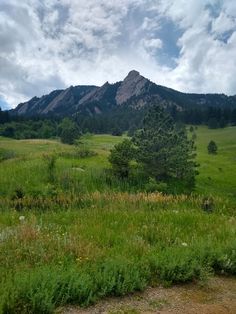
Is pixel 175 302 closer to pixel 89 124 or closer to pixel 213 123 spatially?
pixel 213 123

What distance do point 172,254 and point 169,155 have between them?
43.0m

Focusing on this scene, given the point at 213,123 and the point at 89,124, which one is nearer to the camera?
the point at 213,123

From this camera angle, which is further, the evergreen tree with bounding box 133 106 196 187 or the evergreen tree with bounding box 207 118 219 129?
the evergreen tree with bounding box 207 118 219 129

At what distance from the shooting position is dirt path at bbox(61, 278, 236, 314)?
6.22 meters

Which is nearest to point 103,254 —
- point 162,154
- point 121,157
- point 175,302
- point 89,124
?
point 175,302

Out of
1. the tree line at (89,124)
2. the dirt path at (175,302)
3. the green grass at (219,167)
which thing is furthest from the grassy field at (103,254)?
the tree line at (89,124)

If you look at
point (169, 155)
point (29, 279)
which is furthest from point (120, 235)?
point (169, 155)

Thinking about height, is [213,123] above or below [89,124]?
below

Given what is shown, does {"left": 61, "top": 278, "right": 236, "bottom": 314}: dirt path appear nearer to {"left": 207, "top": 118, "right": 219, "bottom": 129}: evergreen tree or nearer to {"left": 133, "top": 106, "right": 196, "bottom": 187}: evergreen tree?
{"left": 133, "top": 106, "right": 196, "bottom": 187}: evergreen tree

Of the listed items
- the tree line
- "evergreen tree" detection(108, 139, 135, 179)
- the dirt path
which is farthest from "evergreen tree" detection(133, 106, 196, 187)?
the tree line

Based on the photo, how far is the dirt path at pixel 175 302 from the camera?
6219 millimetres

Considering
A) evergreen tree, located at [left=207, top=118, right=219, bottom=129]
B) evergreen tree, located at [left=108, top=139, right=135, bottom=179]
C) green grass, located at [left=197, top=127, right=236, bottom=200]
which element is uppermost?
evergreen tree, located at [left=207, top=118, right=219, bottom=129]

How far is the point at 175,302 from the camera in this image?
6680 millimetres

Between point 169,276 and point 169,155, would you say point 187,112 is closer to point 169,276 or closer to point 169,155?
point 169,155
